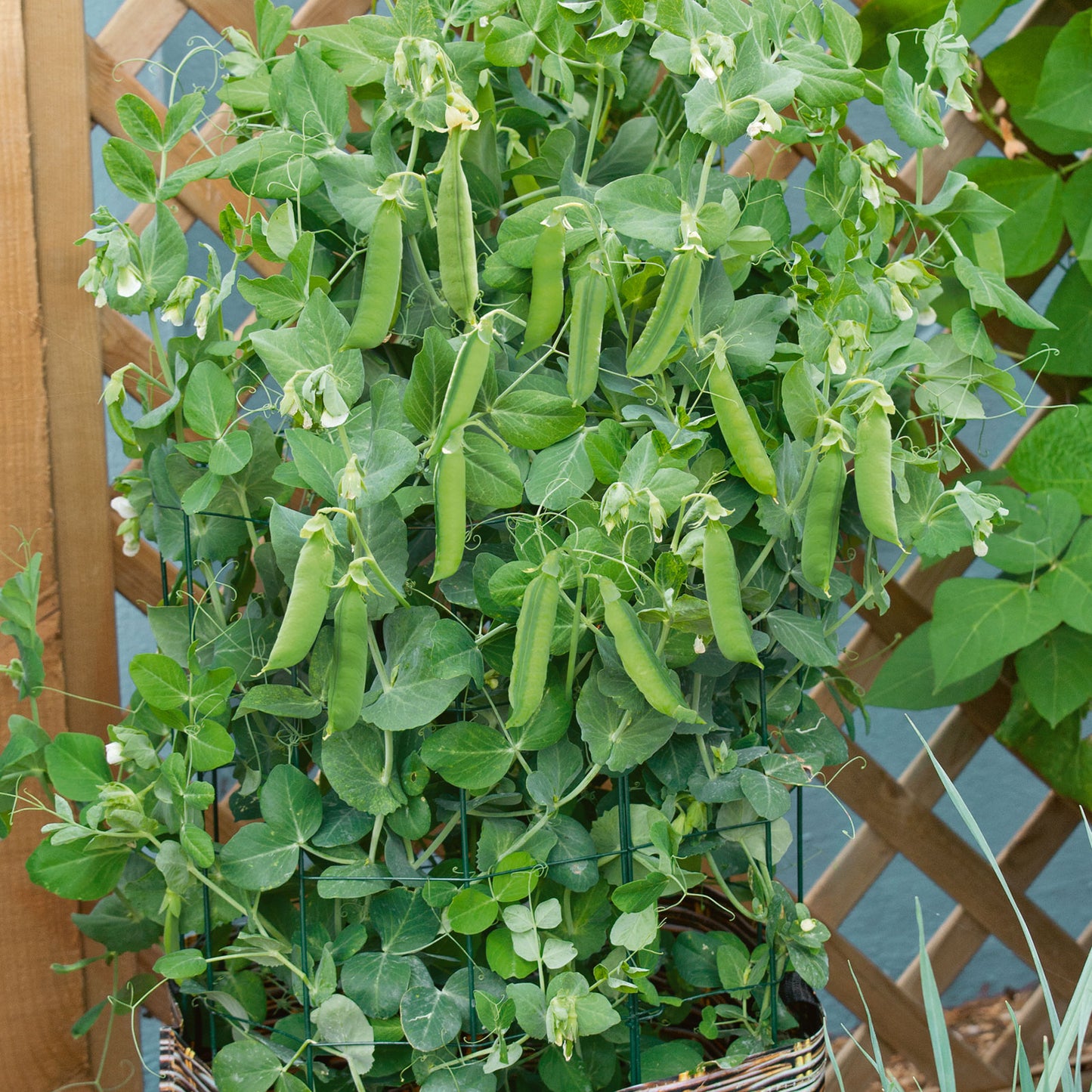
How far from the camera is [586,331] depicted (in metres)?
0.54

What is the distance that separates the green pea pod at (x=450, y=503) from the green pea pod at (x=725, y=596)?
125 millimetres

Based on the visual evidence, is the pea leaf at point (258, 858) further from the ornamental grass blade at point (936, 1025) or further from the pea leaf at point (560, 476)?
the ornamental grass blade at point (936, 1025)

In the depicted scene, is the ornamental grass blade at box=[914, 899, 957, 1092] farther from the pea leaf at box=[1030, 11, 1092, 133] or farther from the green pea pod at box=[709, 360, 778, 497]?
the pea leaf at box=[1030, 11, 1092, 133]

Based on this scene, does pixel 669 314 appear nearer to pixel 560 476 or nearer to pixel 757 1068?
pixel 560 476

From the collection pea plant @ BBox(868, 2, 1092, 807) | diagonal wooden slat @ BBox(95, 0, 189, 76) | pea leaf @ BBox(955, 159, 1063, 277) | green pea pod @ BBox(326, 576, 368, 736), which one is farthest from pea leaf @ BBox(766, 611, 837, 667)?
diagonal wooden slat @ BBox(95, 0, 189, 76)

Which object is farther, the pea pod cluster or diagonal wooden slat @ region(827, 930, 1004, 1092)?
diagonal wooden slat @ region(827, 930, 1004, 1092)

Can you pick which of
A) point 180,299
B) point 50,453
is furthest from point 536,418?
point 50,453

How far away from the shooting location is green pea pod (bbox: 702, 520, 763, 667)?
511 millimetres

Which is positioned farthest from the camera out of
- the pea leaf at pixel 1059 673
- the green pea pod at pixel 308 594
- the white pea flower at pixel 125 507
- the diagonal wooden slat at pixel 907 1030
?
the diagonal wooden slat at pixel 907 1030

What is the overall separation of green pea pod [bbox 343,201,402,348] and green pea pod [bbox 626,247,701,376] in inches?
5.2

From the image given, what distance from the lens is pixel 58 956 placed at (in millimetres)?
899

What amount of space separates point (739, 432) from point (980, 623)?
50 cm

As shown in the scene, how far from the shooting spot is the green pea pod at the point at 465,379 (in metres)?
0.48

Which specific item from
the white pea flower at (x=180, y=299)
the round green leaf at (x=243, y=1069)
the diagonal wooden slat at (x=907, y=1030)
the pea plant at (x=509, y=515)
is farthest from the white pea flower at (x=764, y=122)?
the diagonal wooden slat at (x=907, y=1030)
